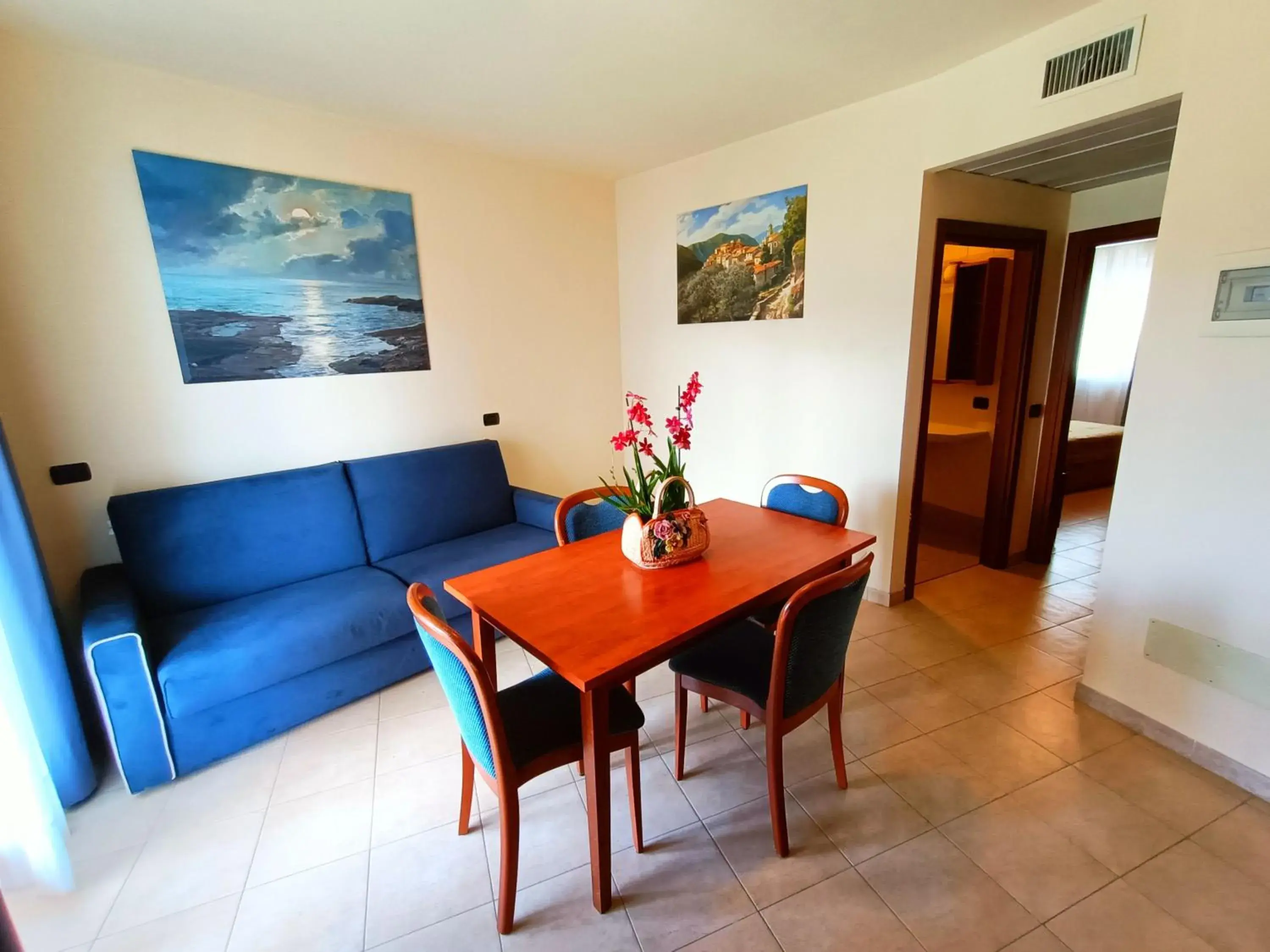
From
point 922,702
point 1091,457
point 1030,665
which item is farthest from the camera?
point 1091,457

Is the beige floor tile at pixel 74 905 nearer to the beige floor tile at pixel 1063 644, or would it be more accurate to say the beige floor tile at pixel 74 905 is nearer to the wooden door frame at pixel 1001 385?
the wooden door frame at pixel 1001 385

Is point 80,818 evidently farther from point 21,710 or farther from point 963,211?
point 963,211

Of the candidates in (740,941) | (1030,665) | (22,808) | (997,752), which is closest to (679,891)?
(740,941)

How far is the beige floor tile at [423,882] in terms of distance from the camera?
1498mm

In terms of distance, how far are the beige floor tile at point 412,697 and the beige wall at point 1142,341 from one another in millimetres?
2233

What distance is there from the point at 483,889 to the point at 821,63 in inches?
126

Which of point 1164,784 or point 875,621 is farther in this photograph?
point 875,621

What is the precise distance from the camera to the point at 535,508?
3205 mm

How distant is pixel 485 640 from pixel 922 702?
5.94ft

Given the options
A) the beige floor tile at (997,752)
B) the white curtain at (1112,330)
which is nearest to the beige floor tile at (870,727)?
the beige floor tile at (997,752)

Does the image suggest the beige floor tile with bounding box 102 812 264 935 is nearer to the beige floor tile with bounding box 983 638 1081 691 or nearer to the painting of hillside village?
the beige floor tile with bounding box 983 638 1081 691

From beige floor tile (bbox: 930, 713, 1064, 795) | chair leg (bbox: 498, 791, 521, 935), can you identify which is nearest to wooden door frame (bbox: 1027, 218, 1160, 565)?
beige floor tile (bbox: 930, 713, 1064, 795)

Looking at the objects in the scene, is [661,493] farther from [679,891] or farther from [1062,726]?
[1062,726]

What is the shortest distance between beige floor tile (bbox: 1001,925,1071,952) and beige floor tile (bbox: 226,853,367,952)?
5.46ft
